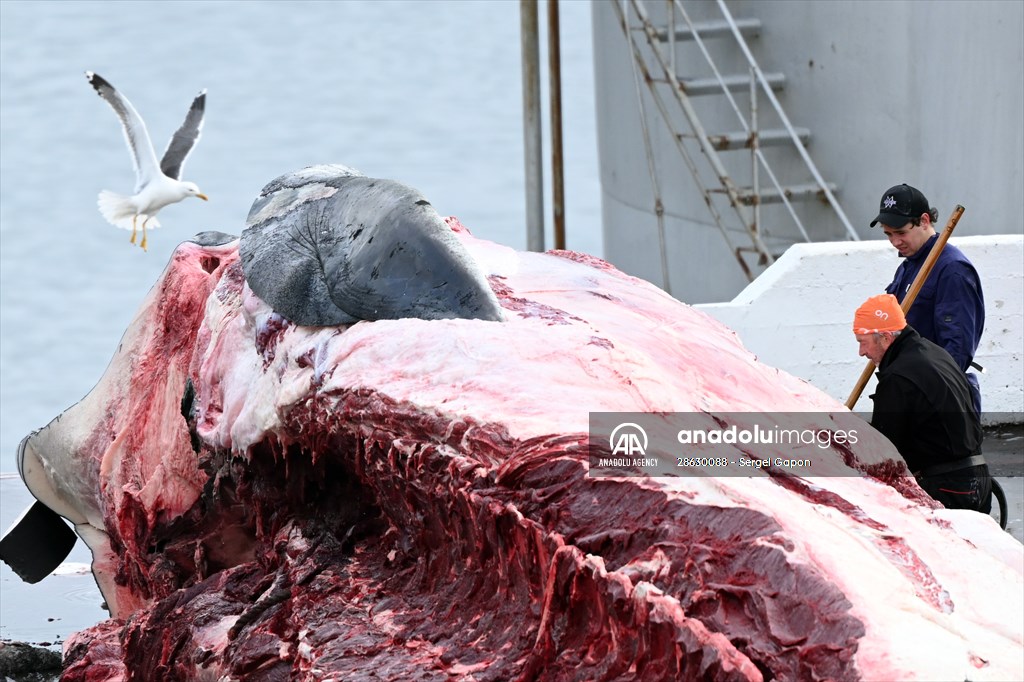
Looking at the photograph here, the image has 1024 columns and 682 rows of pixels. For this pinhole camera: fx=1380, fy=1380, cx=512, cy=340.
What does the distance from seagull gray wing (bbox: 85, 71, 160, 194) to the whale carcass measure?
540cm

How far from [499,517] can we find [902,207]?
10.2ft

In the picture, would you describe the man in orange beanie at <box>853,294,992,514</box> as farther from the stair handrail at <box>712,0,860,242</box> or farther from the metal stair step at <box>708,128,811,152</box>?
the metal stair step at <box>708,128,811,152</box>

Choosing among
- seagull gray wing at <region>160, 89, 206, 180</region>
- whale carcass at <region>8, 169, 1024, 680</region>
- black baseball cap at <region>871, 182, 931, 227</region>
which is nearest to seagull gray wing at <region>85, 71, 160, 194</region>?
seagull gray wing at <region>160, 89, 206, 180</region>

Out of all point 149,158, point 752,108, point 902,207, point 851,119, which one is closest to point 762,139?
point 752,108

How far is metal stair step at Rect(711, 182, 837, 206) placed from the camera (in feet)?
36.7

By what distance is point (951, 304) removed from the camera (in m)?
5.53

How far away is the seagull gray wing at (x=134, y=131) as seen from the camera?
9734mm

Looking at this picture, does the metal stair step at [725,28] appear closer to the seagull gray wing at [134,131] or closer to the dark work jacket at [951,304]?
the seagull gray wing at [134,131]

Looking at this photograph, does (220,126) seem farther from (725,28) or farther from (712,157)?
(712,157)

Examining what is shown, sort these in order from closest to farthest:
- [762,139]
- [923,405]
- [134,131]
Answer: [923,405] < [134,131] < [762,139]

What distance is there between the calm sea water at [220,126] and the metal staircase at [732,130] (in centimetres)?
533

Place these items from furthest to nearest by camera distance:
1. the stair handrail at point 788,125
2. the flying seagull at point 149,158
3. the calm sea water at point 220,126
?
the calm sea water at point 220,126 < the stair handrail at point 788,125 < the flying seagull at point 149,158

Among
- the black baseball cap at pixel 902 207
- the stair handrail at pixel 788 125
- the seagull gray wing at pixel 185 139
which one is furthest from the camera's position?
the stair handrail at pixel 788 125

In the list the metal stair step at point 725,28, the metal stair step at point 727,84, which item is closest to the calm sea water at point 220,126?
the metal stair step at point 727,84
